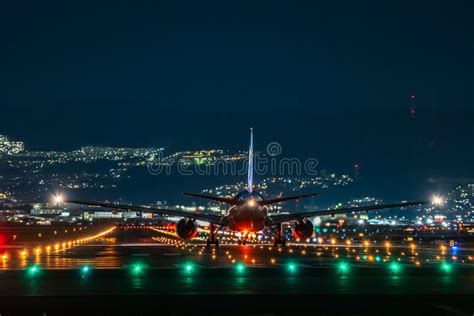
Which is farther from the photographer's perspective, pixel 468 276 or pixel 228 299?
pixel 468 276

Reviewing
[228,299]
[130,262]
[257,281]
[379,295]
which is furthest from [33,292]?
[130,262]

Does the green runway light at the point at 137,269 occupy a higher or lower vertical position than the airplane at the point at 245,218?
lower

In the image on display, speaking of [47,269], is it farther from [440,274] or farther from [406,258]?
[406,258]

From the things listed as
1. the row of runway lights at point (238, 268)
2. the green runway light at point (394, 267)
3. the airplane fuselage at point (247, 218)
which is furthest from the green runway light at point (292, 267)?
the airplane fuselage at point (247, 218)

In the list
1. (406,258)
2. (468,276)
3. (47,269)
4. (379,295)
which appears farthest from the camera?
(406,258)

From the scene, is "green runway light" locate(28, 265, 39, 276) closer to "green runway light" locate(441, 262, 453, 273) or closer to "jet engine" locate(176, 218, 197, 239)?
"green runway light" locate(441, 262, 453, 273)

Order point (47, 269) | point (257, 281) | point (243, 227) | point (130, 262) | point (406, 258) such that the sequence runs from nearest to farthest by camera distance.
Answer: point (257, 281) < point (47, 269) < point (130, 262) < point (406, 258) < point (243, 227)

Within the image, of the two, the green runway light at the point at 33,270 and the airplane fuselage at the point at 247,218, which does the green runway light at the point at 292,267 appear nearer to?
the green runway light at the point at 33,270

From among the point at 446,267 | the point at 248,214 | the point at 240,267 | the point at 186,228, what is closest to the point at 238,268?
the point at 240,267
